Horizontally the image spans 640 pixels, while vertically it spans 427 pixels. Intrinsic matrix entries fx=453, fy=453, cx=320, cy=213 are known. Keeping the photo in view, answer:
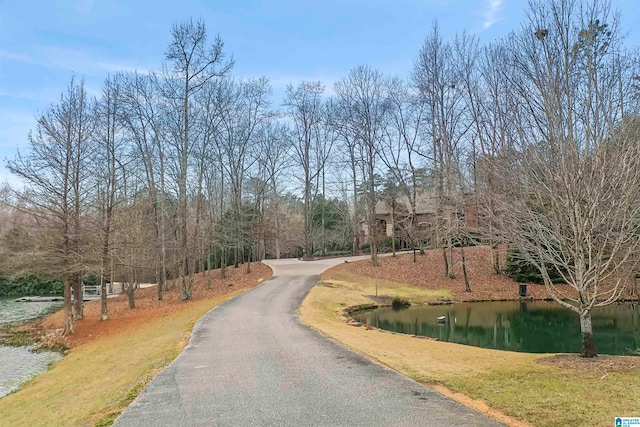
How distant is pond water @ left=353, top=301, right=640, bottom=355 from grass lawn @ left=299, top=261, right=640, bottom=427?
4013 mm

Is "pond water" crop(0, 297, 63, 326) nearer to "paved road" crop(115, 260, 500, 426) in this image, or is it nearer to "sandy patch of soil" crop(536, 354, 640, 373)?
"paved road" crop(115, 260, 500, 426)

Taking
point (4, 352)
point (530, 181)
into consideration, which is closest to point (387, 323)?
point (530, 181)

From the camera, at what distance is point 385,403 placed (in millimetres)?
5801

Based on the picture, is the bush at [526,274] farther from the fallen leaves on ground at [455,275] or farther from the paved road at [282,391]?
the paved road at [282,391]

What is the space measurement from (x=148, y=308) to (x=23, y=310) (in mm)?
13538

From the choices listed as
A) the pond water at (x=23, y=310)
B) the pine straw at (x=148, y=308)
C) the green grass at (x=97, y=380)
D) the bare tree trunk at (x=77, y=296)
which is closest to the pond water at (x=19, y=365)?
the green grass at (x=97, y=380)

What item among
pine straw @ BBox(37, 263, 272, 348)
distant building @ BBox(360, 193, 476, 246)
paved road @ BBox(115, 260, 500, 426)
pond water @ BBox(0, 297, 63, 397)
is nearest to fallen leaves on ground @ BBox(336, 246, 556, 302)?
distant building @ BBox(360, 193, 476, 246)

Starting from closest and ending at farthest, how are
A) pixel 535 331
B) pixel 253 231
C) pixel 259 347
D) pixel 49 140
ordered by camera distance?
pixel 259 347, pixel 535 331, pixel 49 140, pixel 253 231

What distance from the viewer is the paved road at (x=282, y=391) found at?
5.30 m

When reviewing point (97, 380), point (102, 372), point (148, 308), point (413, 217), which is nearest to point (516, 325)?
point (413, 217)

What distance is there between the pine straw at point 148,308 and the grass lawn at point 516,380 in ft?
31.5

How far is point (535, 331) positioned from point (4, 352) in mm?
18439

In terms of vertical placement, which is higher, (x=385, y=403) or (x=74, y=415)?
(x=385, y=403)

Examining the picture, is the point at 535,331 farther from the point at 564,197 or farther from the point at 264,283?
the point at 264,283
